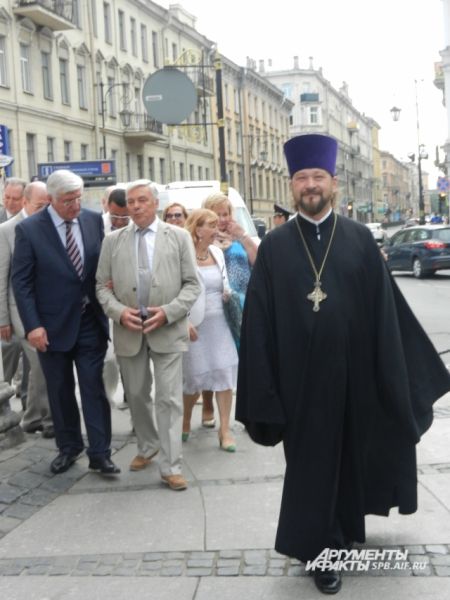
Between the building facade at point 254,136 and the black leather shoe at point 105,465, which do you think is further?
the building facade at point 254,136

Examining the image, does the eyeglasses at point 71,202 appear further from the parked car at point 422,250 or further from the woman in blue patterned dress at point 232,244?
the parked car at point 422,250

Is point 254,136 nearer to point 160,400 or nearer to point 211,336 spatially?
point 211,336

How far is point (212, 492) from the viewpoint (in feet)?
18.5

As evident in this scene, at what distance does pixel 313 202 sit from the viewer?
14.2 feet

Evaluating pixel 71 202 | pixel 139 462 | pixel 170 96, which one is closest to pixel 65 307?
pixel 71 202

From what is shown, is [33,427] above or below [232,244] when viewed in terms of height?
below

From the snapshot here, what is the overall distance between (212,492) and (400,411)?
1.76 m

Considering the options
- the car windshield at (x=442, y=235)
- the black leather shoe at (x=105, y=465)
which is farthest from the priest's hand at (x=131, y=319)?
the car windshield at (x=442, y=235)

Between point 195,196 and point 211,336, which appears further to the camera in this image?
point 195,196

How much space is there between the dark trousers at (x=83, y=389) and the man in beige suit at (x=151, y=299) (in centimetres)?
19

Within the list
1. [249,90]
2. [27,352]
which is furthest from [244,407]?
[249,90]

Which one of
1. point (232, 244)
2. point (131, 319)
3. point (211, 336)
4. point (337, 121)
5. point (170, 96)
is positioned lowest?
point (211, 336)

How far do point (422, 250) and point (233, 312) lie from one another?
66.7 ft

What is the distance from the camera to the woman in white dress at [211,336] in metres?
6.83
